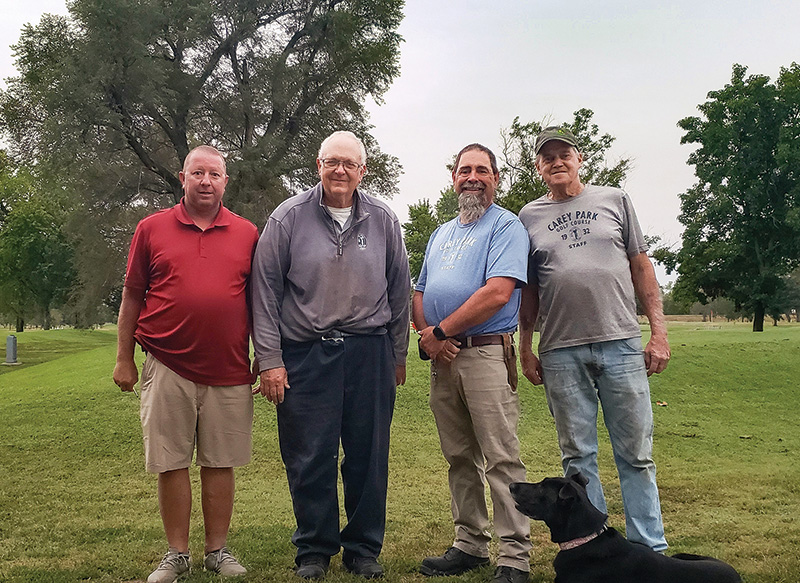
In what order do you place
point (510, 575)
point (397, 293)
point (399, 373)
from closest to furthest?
point (510, 575)
point (397, 293)
point (399, 373)

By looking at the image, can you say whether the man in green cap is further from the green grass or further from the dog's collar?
the green grass

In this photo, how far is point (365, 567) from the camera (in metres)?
3.98

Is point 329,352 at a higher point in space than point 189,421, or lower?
higher

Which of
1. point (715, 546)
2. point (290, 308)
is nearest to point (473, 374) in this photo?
point (290, 308)

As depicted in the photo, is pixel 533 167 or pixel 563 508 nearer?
pixel 563 508

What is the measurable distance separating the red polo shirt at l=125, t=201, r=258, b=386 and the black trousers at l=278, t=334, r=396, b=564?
35 centimetres

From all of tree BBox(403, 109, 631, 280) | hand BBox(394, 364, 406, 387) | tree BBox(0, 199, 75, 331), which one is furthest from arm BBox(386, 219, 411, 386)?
tree BBox(0, 199, 75, 331)

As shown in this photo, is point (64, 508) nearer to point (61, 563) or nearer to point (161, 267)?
point (61, 563)

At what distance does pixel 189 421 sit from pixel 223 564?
879mm

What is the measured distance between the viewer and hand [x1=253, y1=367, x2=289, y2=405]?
3832 millimetres

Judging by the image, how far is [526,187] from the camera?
876 inches

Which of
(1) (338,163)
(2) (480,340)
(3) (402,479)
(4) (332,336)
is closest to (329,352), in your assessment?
(4) (332,336)

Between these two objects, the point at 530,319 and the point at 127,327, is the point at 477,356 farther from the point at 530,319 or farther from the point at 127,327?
the point at 127,327

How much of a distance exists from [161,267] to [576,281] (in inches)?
93.0
